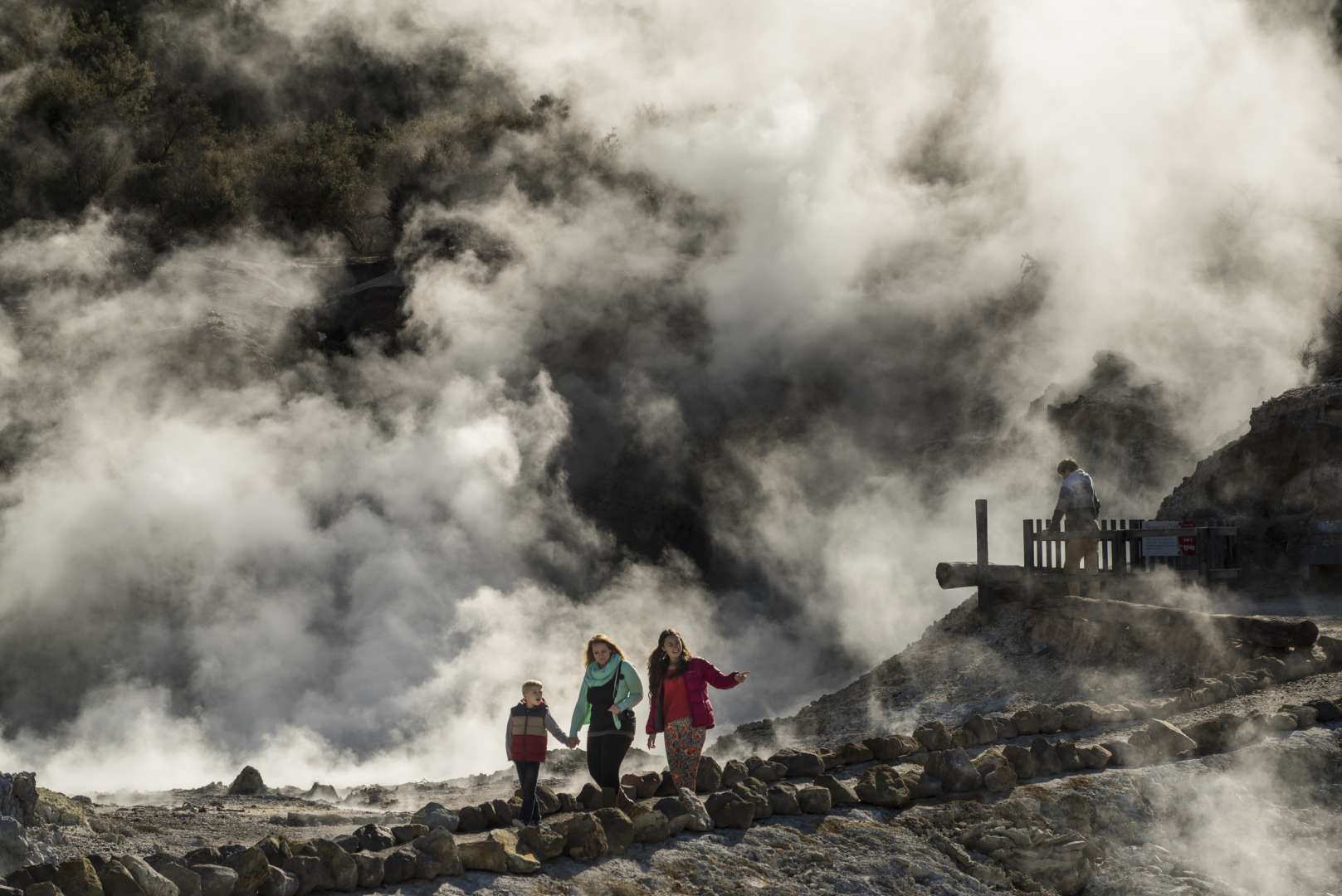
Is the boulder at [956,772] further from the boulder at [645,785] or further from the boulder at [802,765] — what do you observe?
the boulder at [645,785]

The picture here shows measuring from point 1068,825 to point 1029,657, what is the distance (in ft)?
16.5

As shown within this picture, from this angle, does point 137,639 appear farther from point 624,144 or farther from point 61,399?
point 624,144

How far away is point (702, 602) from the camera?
64.4 ft

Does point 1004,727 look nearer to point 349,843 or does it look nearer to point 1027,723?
point 1027,723

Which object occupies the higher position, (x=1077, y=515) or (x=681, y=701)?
(x=1077, y=515)

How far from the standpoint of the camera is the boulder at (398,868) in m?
4.96

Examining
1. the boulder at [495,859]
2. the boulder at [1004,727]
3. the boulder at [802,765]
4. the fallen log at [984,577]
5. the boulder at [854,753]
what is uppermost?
the fallen log at [984,577]

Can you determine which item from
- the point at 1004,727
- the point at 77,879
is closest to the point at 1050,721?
the point at 1004,727

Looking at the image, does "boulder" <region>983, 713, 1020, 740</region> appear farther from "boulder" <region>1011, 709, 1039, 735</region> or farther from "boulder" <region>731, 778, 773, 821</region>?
"boulder" <region>731, 778, 773, 821</region>

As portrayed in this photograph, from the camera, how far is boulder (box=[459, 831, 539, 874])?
5.17 m

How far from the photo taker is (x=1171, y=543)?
1173 cm

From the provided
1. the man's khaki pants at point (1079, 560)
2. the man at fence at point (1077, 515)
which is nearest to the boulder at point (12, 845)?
the man at fence at point (1077, 515)

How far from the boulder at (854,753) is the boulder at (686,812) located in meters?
1.48

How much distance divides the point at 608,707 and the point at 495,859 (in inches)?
48.0
